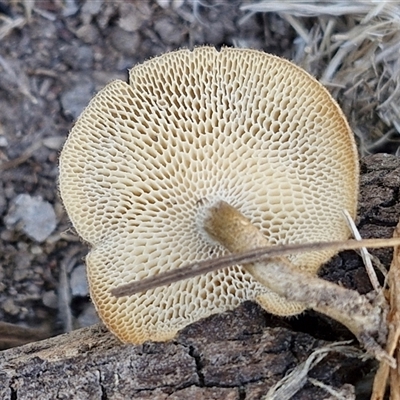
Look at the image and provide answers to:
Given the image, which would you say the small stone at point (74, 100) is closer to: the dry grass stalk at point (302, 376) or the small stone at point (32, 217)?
the small stone at point (32, 217)

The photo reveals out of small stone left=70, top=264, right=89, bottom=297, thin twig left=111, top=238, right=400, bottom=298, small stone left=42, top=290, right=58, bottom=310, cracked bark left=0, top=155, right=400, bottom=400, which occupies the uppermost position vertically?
thin twig left=111, top=238, right=400, bottom=298

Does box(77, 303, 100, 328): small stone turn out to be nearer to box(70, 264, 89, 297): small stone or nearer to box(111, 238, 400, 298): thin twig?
box(70, 264, 89, 297): small stone

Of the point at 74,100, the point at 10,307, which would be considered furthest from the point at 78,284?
the point at 74,100

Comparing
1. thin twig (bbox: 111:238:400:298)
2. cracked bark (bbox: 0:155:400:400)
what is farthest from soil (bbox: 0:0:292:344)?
thin twig (bbox: 111:238:400:298)

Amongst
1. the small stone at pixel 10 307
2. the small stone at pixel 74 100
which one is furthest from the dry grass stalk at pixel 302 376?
the small stone at pixel 74 100

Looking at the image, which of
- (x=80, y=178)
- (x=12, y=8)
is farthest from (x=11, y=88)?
(x=80, y=178)
